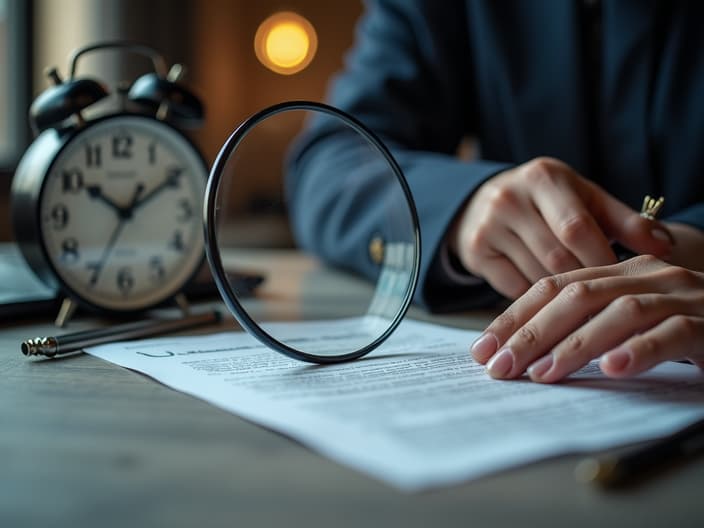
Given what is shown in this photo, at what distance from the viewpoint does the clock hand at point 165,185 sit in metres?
0.80

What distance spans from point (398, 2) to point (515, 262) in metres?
0.69

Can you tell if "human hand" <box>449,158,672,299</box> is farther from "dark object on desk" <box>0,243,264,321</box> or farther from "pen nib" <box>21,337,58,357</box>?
"pen nib" <box>21,337,58,357</box>

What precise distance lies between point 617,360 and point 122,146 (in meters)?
0.56

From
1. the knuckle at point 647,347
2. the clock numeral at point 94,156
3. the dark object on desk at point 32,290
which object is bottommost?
the dark object on desk at point 32,290

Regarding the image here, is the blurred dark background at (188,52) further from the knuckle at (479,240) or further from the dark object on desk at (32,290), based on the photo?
the knuckle at (479,240)

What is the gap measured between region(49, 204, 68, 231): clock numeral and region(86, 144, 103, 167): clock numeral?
5cm

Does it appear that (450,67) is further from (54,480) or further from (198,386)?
(54,480)

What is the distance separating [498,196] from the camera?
2.45 ft

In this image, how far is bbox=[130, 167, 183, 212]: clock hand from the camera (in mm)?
796

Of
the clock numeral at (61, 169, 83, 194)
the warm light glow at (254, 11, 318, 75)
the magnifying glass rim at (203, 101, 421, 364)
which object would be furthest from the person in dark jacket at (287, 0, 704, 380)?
the warm light glow at (254, 11, 318, 75)

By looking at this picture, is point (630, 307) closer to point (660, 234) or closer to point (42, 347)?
point (660, 234)

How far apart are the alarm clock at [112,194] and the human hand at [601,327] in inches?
15.9

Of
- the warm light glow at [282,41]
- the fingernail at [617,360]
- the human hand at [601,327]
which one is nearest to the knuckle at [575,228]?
the human hand at [601,327]

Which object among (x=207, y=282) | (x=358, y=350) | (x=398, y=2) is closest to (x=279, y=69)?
(x=398, y=2)
